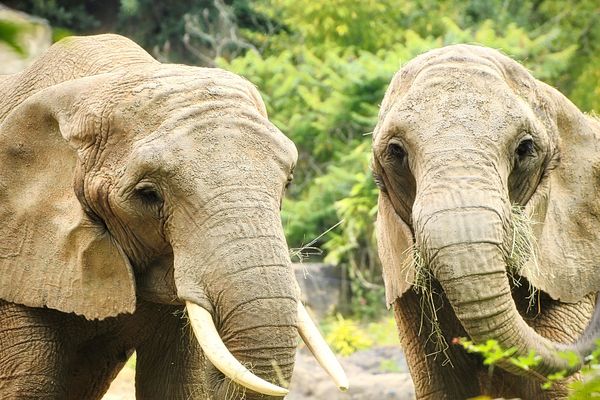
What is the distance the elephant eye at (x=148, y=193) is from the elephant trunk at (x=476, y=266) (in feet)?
3.95

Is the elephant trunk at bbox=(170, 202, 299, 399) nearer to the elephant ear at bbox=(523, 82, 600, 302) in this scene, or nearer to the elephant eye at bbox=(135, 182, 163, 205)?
the elephant eye at bbox=(135, 182, 163, 205)

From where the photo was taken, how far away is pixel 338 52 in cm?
1927

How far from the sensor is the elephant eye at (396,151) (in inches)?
249

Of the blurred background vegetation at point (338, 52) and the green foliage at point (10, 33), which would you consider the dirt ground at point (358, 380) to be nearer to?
the blurred background vegetation at point (338, 52)

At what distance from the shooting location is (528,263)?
6.27m

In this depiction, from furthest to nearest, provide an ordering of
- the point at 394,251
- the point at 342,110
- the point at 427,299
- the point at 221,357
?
1. the point at 342,110
2. the point at 394,251
3. the point at 427,299
4. the point at 221,357

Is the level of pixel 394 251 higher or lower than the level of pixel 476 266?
lower

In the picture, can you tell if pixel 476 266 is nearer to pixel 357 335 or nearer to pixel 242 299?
pixel 242 299

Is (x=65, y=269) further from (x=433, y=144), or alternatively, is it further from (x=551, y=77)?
(x=551, y=77)

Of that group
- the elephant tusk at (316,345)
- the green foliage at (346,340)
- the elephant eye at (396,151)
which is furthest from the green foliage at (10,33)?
the green foliage at (346,340)

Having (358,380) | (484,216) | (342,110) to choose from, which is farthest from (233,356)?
(342,110)

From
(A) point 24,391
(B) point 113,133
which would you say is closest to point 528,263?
(B) point 113,133

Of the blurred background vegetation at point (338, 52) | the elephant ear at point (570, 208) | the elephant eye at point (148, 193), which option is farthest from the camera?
the blurred background vegetation at point (338, 52)

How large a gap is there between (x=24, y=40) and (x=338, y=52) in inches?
643
